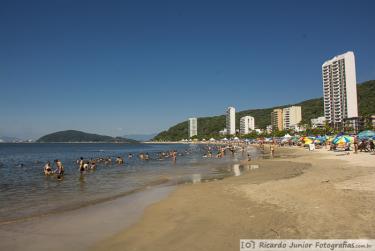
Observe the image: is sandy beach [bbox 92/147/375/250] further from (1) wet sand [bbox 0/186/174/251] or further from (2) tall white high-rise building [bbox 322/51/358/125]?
(2) tall white high-rise building [bbox 322/51/358/125]

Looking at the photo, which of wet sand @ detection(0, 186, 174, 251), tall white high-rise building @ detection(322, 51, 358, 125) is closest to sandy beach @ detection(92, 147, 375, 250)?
wet sand @ detection(0, 186, 174, 251)

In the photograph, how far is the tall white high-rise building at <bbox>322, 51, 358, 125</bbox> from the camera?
120 m

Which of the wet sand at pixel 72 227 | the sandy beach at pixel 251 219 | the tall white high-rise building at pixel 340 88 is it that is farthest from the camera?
the tall white high-rise building at pixel 340 88

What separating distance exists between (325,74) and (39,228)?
144146 mm

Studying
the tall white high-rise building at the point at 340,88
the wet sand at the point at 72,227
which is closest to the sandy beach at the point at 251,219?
the wet sand at the point at 72,227

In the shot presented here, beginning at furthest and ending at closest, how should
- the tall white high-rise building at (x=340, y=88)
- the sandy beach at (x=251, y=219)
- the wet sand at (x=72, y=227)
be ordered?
1. the tall white high-rise building at (x=340, y=88)
2. the wet sand at (x=72, y=227)
3. the sandy beach at (x=251, y=219)

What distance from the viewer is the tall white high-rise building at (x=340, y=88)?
395 feet

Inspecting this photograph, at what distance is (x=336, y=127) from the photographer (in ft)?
405

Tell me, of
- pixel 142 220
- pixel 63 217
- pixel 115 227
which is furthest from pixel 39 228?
pixel 142 220

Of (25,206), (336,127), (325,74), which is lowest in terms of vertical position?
(25,206)

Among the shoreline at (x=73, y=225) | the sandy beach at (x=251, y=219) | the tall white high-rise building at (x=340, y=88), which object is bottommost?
the shoreline at (x=73, y=225)

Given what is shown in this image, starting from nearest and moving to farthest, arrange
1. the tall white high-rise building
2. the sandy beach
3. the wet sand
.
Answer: the sandy beach, the wet sand, the tall white high-rise building

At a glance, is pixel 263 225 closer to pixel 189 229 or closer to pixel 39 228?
pixel 189 229

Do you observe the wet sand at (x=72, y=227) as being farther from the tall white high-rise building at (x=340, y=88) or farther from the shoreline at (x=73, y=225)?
the tall white high-rise building at (x=340, y=88)
